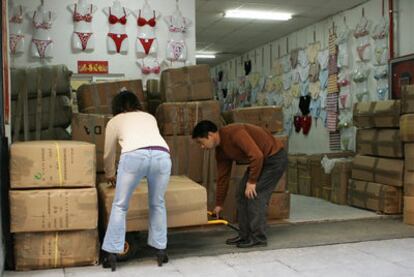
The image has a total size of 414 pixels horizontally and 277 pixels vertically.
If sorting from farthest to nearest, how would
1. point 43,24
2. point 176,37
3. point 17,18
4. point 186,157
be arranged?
point 176,37 → point 43,24 → point 17,18 → point 186,157

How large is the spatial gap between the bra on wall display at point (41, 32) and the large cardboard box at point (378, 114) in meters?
4.06

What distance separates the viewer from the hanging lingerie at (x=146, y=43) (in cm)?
616

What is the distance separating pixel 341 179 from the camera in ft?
22.2

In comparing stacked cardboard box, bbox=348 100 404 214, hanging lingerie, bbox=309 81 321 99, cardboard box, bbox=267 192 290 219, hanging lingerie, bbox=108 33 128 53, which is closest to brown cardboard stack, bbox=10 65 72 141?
hanging lingerie, bbox=108 33 128 53

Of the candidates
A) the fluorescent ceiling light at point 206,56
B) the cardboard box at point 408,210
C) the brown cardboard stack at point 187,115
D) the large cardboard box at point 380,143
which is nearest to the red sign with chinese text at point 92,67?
the brown cardboard stack at point 187,115

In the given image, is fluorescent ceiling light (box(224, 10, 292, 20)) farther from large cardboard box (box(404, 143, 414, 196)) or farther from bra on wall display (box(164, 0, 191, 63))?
large cardboard box (box(404, 143, 414, 196))

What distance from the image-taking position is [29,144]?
12.6 feet

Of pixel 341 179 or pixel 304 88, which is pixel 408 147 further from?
pixel 304 88

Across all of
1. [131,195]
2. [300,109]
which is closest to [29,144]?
[131,195]

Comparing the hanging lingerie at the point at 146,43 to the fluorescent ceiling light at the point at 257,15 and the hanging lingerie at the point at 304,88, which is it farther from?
the hanging lingerie at the point at 304,88

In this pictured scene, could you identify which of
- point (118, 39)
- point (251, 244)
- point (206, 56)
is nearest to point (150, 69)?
point (118, 39)

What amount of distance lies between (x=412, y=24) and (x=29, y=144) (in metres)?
5.32

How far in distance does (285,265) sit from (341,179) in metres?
3.24

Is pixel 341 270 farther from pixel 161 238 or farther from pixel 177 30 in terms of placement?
pixel 177 30
